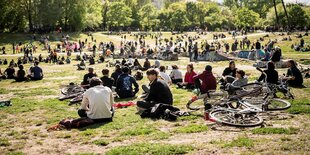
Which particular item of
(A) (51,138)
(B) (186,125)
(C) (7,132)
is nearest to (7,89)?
(C) (7,132)

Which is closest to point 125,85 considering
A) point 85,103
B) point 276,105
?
point 85,103

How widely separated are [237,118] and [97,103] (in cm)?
377

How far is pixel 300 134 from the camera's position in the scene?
7.93 m

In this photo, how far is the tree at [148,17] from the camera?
120750mm

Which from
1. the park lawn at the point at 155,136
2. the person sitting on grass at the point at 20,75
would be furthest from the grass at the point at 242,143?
the person sitting on grass at the point at 20,75

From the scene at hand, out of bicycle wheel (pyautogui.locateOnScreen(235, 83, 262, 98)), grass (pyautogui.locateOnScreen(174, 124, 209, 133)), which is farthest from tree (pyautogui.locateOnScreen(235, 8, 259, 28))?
grass (pyautogui.locateOnScreen(174, 124, 209, 133))

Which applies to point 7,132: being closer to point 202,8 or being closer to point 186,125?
point 186,125

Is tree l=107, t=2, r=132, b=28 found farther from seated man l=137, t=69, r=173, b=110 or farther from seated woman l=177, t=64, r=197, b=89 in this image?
seated man l=137, t=69, r=173, b=110

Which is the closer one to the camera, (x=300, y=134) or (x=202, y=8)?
(x=300, y=134)

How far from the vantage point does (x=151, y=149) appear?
725 centimetres

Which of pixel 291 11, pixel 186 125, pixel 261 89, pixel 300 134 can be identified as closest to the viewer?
pixel 300 134

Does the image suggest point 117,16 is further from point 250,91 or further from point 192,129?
point 192,129

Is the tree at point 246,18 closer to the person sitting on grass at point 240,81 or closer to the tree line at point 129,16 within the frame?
the tree line at point 129,16

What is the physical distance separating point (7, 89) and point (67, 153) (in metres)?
13.2
